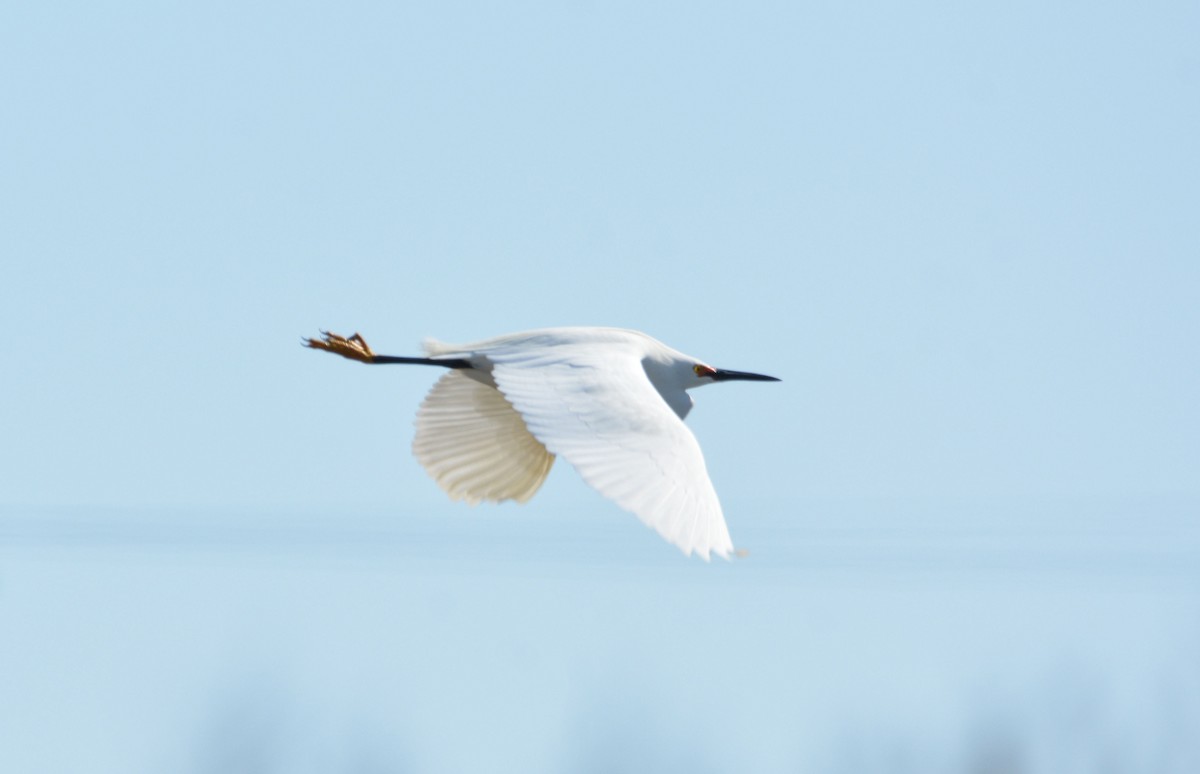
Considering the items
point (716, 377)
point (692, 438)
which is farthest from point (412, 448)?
point (692, 438)

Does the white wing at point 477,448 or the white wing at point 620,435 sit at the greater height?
the white wing at point 620,435

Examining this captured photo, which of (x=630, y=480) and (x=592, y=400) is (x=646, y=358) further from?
(x=630, y=480)

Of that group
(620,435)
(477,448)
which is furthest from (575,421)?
(477,448)

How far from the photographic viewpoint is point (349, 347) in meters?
11.2

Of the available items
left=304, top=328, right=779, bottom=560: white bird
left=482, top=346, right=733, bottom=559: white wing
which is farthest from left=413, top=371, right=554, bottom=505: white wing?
left=482, top=346, right=733, bottom=559: white wing

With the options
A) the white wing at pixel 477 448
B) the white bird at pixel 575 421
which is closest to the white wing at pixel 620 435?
the white bird at pixel 575 421

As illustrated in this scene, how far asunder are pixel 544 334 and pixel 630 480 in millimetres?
2559

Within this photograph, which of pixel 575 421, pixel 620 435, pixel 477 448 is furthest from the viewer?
pixel 477 448

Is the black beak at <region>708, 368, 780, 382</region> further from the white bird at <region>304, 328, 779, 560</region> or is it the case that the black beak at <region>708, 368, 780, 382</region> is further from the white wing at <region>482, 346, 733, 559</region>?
the white wing at <region>482, 346, 733, 559</region>

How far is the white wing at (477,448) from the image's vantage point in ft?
33.8

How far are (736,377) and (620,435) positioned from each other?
373 centimetres

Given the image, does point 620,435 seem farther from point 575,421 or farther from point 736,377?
point 736,377

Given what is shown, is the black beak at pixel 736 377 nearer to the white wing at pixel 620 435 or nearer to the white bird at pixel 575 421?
the white bird at pixel 575 421

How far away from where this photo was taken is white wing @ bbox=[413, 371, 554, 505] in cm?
1031
